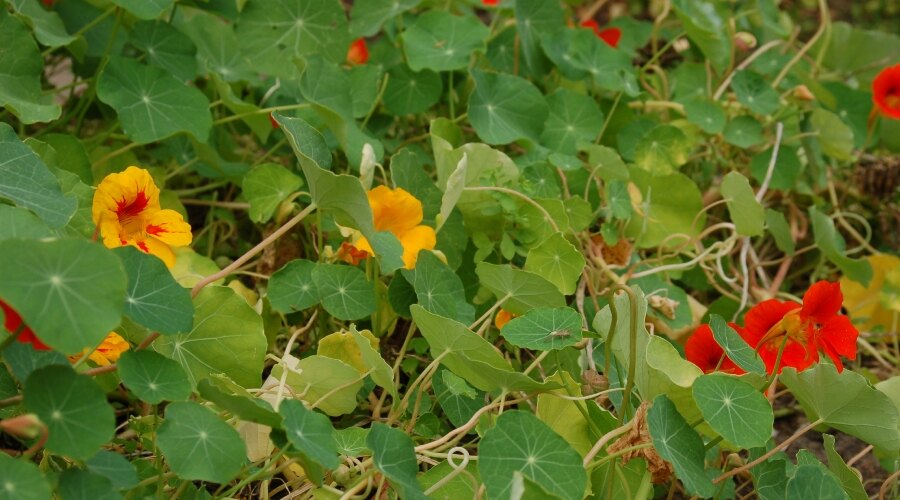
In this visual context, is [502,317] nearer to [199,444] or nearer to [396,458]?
[396,458]

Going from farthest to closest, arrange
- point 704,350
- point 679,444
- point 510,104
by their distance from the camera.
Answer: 1. point 510,104
2. point 704,350
3. point 679,444

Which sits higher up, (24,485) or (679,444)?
(24,485)

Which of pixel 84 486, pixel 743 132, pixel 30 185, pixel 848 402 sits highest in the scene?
pixel 30 185

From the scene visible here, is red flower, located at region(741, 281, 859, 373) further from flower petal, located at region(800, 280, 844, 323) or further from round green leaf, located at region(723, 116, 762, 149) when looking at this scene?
round green leaf, located at region(723, 116, 762, 149)

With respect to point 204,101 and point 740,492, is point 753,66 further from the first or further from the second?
point 204,101

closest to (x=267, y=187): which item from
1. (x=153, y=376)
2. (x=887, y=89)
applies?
(x=153, y=376)

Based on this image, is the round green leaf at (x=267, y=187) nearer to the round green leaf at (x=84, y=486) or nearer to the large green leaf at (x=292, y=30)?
the large green leaf at (x=292, y=30)

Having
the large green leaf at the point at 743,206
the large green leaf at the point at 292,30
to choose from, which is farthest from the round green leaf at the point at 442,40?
the large green leaf at the point at 743,206
